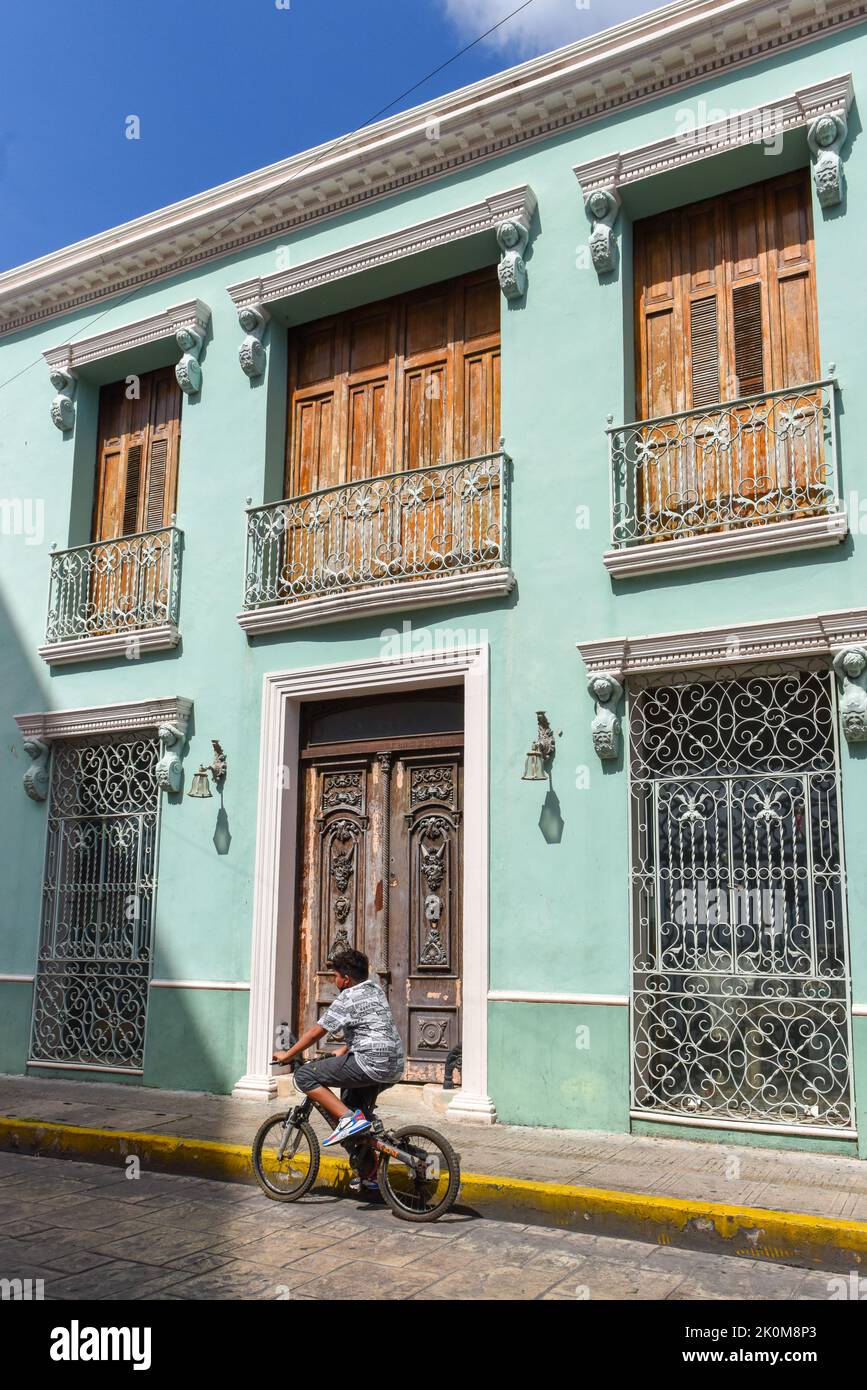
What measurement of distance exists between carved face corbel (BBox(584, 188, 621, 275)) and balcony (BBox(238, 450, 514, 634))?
1738 mm

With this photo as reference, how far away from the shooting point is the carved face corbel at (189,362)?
11.8 meters

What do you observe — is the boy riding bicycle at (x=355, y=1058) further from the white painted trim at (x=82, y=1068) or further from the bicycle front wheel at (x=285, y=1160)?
the white painted trim at (x=82, y=1068)

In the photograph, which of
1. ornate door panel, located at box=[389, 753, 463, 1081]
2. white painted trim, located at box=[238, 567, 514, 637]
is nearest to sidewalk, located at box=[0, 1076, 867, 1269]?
ornate door panel, located at box=[389, 753, 463, 1081]

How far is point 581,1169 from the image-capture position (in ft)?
24.0

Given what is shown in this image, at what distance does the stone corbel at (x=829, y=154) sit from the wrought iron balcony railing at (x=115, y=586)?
255 inches

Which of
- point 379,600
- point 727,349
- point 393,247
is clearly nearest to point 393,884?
point 379,600

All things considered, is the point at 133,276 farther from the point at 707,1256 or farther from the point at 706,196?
the point at 707,1256

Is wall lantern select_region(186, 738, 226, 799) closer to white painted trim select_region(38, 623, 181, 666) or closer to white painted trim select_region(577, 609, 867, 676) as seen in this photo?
white painted trim select_region(38, 623, 181, 666)

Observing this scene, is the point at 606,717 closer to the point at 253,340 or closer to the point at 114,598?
the point at 253,340

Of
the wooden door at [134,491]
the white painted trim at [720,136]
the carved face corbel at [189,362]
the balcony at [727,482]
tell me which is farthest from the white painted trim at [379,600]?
the white painted trim at [720,136]

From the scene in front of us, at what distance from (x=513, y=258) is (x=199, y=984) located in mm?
6877
